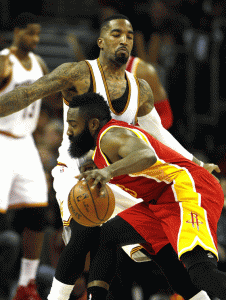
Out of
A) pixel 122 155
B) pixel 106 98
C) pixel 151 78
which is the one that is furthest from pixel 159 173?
pixel 151 78

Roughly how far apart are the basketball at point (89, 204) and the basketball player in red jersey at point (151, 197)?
0.13 meters

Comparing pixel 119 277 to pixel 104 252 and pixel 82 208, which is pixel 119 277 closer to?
pixel 104 252

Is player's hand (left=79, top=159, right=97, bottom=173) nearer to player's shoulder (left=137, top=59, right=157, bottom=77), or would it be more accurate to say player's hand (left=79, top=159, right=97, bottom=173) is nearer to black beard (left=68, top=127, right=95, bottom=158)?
black beard (left=68, top=127, right=95, bottom=158)

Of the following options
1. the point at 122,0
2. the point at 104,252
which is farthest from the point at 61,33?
the point at 104,252

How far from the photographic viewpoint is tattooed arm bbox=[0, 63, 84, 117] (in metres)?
3.55

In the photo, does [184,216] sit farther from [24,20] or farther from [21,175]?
[24,20]

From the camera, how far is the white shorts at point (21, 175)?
4.66m

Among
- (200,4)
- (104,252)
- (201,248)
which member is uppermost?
(200,4)

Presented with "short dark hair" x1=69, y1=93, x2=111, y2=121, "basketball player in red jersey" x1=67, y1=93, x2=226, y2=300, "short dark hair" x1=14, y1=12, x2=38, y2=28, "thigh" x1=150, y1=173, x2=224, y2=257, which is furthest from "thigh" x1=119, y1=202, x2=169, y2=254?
"short dark hair" x1=14, y1=12, x2=38, y2=28

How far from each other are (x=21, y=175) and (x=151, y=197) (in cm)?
174

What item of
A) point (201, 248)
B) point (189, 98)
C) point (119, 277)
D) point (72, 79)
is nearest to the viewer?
point (201, 248)

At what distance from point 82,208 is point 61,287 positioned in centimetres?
71

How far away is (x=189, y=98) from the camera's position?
7.24m

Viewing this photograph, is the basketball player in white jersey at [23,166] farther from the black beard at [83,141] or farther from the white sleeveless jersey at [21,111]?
the black beard at [83,141]
